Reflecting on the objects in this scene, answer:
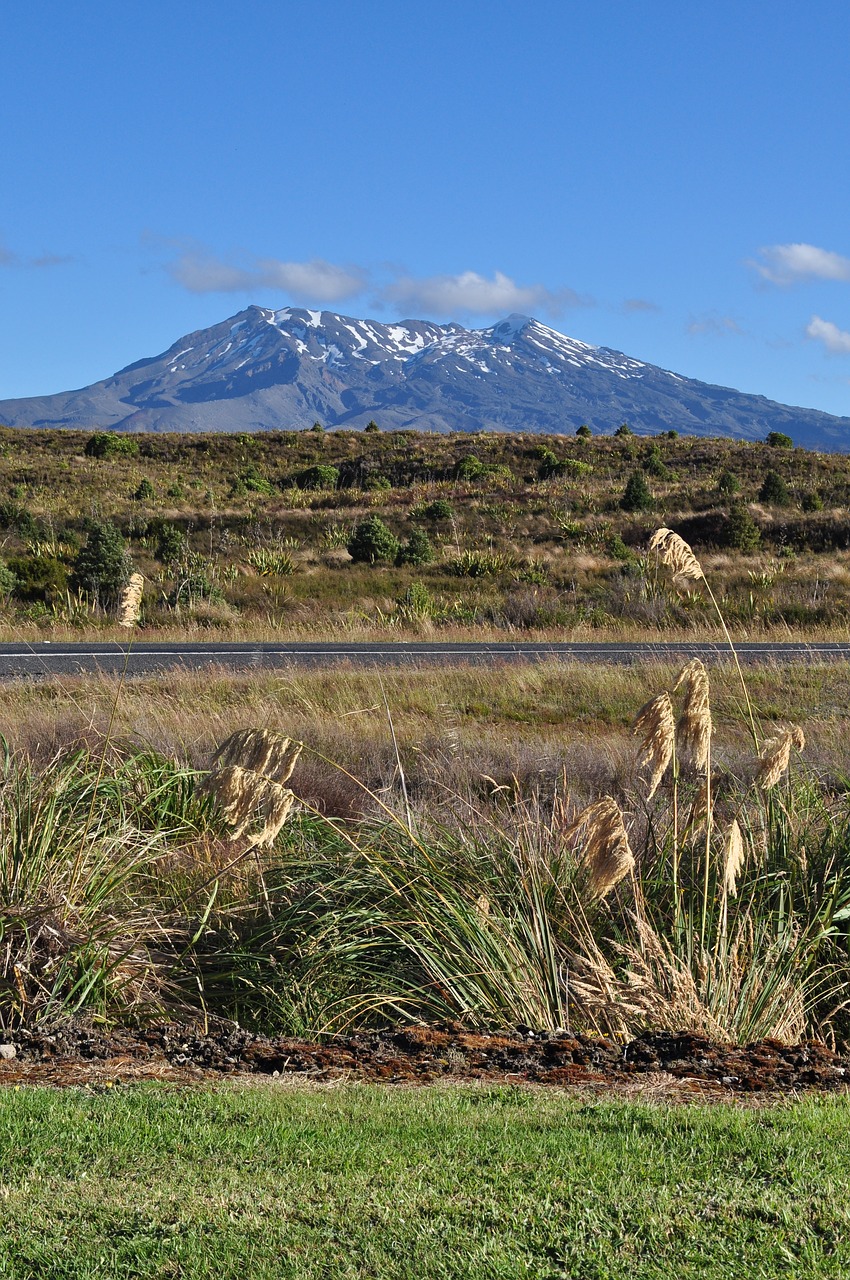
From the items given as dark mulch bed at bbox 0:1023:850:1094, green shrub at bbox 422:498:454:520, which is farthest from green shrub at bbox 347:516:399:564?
dark mulch bed at bbox 0:1023:850:1094

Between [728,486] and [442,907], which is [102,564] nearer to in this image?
[442,907]

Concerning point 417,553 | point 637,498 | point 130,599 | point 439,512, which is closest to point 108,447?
point 439,512

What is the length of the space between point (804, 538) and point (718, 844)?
29.2 meters

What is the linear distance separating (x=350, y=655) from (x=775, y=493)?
26.4 m

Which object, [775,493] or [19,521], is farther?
[775,493]

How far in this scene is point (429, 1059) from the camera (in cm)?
436

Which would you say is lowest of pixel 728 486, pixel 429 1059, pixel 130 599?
pixel 429 1059

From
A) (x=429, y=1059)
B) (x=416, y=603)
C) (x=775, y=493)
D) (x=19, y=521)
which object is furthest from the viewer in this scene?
(x=775, y=493)

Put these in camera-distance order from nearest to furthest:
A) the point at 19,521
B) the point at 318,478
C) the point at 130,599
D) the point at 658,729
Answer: the point at 658,729, the point at 130,599, the point at 19,521, the point at 318,478

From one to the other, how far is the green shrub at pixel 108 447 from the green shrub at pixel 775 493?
29453 millimetres

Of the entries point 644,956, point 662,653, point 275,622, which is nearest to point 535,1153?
point 644,956

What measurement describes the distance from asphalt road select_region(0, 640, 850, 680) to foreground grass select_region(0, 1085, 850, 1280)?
930 cm

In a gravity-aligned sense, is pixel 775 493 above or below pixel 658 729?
above

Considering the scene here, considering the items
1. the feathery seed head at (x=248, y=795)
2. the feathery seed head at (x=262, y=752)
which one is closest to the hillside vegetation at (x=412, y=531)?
the feathery seed head at (x=262, y=752)
